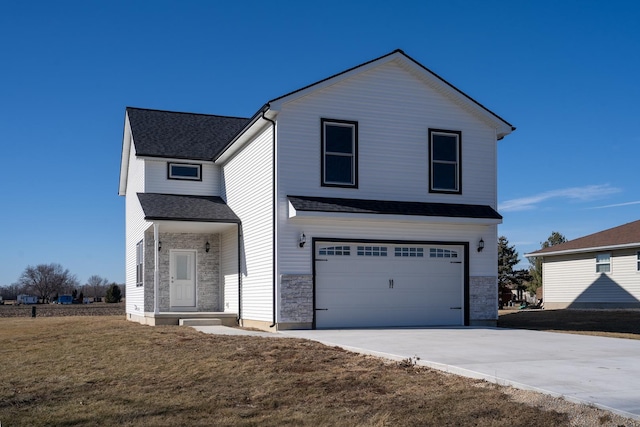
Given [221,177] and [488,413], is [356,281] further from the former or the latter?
[488,413]

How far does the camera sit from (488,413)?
7102mm

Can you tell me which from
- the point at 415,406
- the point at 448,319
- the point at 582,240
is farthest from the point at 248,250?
the point at 582,240

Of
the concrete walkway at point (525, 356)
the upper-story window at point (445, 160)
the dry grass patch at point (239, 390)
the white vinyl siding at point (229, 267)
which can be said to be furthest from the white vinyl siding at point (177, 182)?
the dry grass patch at point (239, 390)

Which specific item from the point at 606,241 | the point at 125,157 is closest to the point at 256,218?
the point at 125,157

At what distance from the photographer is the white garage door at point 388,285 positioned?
685 inches

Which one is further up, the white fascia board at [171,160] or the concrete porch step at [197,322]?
the white fascia board at [171,160]

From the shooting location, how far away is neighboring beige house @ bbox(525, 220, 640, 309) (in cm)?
2825

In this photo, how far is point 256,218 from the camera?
61.0 feet

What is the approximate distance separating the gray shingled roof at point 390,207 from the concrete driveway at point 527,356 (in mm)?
3052

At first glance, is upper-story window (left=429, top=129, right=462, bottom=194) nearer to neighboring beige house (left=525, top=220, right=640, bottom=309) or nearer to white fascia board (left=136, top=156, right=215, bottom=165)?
white fascia board (left=136, top=156, right=215, bottom=165)

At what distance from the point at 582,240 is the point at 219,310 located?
61.8 ft

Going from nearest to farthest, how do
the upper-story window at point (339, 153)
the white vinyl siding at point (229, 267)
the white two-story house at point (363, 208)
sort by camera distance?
1. the white two-story house at point (363, 208)
2. the upper-story window at point (339, 153)
3. the white vinyl siding at point (229, 267)

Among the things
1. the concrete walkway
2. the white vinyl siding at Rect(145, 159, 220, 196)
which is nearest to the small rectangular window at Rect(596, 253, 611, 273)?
the concrete walkway

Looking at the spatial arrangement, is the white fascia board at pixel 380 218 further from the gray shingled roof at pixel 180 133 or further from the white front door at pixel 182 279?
the gray shingled roof at pixel 180 133
